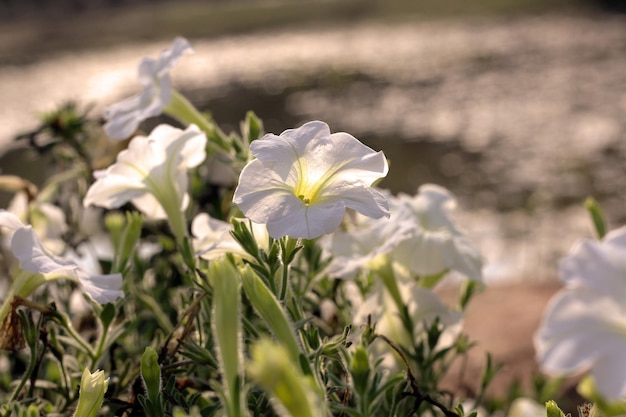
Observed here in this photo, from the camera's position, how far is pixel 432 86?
30.6 ft

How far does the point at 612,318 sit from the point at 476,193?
557cm

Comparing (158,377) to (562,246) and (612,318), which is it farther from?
(562,246)

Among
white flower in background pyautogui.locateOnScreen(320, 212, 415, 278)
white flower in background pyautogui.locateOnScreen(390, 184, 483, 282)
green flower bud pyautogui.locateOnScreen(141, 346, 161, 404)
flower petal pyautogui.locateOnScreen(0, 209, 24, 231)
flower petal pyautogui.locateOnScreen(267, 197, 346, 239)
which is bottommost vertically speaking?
white flower in background pyautogui.locateOnScreen(390, 184, 483, 282)

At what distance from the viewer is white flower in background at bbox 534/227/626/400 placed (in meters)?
0.56

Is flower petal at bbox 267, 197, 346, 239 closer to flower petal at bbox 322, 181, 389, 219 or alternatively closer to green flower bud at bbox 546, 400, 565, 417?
flower petal at bbox 322, 181, 389, 219

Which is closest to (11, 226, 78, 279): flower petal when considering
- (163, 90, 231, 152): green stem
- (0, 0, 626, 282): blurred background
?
(163, 90, 231, 152): green stem

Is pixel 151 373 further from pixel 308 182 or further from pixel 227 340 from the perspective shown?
pixel 308 182

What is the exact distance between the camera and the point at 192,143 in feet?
3.49

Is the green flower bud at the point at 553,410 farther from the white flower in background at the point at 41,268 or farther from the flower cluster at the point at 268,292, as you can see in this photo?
the white flower in background at the point at 41,268

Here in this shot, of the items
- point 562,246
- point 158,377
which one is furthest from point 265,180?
point 562,246

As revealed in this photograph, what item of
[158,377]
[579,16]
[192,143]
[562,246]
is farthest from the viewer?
[579,16]

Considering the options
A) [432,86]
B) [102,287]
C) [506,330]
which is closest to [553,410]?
[102,287]

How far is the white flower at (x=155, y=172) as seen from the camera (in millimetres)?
1063

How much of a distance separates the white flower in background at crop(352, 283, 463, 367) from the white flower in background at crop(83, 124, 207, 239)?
10.9 inches
